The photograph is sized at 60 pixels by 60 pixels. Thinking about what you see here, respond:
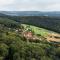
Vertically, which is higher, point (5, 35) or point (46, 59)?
point (5, 35)

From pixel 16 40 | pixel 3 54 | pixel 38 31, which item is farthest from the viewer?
pixel 38 31

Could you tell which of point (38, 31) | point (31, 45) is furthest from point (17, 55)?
point (38, 31)

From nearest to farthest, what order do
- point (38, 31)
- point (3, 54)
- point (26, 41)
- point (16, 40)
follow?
point (3, 54), point (16, 40), point (26, 41), point (38, 31)

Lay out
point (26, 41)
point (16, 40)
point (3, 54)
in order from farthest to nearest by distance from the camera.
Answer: point (26, 41) → point (16, 40) → point (3, 54)

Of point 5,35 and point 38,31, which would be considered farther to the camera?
point 38,31

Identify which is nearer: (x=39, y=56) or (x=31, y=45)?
(x=39, y=56)

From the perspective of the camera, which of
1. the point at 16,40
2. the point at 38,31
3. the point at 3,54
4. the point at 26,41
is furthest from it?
the point at 38,31

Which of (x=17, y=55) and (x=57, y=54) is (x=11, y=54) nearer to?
(x=17, y=55)

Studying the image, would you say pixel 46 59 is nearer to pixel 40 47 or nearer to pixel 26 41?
pixel 40 47

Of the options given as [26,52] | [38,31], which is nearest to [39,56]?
[26,52]
